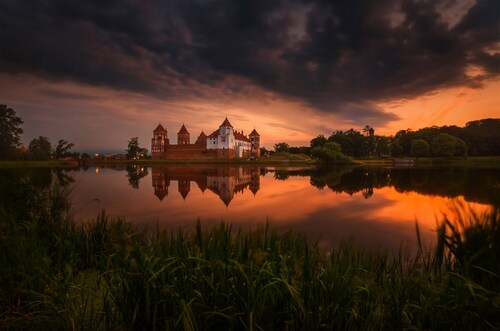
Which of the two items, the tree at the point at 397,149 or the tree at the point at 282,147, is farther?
the tree at the point at 282,147

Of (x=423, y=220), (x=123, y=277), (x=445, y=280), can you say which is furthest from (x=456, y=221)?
(x=423, y=220)

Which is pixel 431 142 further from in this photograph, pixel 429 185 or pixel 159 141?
pixel 159 141

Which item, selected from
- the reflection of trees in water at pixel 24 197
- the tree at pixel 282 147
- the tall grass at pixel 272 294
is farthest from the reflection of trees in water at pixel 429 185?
the tree at pixel 282 147

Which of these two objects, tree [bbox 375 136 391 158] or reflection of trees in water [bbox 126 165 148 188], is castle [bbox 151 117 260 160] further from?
tree [bbox 375 136 391 158]

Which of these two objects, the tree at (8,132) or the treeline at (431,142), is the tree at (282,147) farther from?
Answer: the tree at (8,132)

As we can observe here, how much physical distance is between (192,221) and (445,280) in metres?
10.4

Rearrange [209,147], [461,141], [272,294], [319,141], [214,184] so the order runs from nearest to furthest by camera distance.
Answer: [272,294] → [214,184] → [461,141] → [209,147] → [319,141]

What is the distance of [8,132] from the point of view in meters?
58.4

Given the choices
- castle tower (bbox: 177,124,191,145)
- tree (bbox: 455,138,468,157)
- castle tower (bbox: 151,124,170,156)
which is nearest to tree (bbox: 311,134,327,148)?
tree (bbox: 455,138,468,157)

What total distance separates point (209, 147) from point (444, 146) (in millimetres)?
87754

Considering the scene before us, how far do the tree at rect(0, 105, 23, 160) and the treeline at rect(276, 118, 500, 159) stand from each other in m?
81.7

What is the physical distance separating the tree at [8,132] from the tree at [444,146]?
124 m

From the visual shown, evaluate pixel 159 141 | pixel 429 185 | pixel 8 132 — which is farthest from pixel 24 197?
pixel 159 141

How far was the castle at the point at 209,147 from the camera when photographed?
4308 inches
